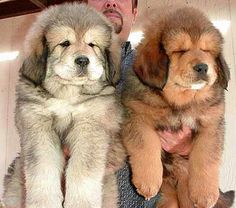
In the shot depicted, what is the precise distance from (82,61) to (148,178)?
0.53 metres

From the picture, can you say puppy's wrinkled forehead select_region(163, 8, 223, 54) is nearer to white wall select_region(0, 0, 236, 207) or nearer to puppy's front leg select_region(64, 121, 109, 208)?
puppy's front leg select_region(64, 121, 109, 208)

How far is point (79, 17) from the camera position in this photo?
5.65 ft

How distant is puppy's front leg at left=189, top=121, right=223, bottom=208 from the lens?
1.77m

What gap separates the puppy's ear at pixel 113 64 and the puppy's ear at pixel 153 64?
0.08m

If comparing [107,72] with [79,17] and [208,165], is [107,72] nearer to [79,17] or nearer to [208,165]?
[79,17]

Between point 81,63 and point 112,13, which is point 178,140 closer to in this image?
point 81,63

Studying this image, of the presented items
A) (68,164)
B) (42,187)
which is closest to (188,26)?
(68,164)

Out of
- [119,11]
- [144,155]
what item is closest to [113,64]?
[144,155]

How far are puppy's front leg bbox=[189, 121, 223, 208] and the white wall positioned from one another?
1.77 metres

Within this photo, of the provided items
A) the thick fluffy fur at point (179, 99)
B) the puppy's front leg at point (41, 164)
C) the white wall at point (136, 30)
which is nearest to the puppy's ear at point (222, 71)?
the thick fluffy fur at point (179, 99)

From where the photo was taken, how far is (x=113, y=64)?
179 cm

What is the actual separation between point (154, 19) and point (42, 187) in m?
0.88

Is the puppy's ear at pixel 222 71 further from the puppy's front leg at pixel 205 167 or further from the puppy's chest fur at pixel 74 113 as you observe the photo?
the puppy's chest fur at pixel 74 113

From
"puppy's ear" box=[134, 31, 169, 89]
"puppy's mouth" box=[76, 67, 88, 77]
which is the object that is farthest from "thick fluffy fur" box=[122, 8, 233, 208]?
"puppy's mouth" box=[76, 67, 88, 77]
